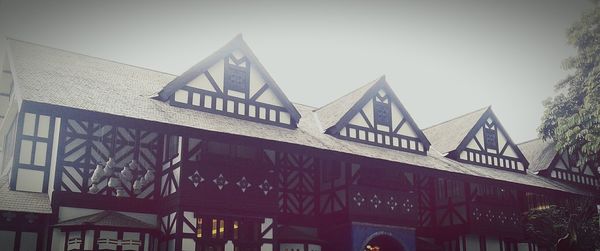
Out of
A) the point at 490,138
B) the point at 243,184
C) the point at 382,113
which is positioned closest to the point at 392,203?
the point at 382,113

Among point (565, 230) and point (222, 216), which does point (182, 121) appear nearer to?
point (222, 216)

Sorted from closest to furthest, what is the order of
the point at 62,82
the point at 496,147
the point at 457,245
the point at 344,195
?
1. the point at 62,82
2. the point at 344,195
3. the point at 457,245
4. the point at 496,147

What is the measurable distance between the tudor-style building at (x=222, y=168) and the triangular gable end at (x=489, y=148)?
23 centimetres

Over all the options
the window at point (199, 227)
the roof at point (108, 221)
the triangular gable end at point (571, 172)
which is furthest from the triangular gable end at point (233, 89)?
the triangular gable end at point (571, 172)

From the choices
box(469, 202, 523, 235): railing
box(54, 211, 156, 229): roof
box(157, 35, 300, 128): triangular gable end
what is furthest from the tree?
box(54, 211, 156, 229): roof

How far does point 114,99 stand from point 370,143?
35.9 ft

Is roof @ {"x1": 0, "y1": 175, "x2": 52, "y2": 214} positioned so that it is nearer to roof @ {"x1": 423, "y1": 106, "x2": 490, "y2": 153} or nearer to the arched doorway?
the arched doorway

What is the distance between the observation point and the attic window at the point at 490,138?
96.0ft

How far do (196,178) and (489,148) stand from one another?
53.9 ft

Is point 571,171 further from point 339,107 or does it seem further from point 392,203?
point 339,107

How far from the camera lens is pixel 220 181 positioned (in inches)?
780

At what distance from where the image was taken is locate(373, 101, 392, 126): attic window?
2564cm

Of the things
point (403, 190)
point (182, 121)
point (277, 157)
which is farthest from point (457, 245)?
point (182, 121)

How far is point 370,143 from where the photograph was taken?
81.2 ft
